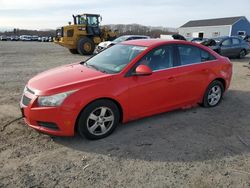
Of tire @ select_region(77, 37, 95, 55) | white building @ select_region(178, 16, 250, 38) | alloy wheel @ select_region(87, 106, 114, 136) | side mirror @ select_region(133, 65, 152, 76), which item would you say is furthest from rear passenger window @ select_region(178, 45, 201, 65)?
white building @ select_region(178, 16, 250, 38)

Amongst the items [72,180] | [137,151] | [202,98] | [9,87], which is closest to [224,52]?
[202,98]

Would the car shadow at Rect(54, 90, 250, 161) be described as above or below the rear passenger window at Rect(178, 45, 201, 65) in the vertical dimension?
below

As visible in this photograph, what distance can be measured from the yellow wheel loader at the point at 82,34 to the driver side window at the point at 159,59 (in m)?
14.4

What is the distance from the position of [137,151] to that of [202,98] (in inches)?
98.9

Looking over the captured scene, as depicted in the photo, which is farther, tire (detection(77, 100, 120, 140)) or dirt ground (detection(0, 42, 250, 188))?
tire (detection(77, 100, 120, 140))

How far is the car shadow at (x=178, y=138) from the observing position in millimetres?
3979

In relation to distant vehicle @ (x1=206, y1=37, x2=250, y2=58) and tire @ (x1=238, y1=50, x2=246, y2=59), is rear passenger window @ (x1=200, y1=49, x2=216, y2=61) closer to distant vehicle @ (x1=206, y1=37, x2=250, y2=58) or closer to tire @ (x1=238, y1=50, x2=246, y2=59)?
distant vehicle @ (x1=206, y1=37, x2=250, y2=58)

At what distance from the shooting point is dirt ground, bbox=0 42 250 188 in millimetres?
3322

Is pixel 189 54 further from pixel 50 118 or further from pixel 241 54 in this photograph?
pixel 241 54

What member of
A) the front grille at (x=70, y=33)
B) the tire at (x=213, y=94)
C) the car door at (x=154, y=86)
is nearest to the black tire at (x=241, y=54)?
the front grille at (x=70, y=33)

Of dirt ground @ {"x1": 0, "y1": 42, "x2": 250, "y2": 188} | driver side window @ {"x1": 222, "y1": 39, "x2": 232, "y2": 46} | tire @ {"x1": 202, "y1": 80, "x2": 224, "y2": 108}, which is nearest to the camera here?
dirt ground @ {"x1": 0, "y1": 42, "x2": 250, "y2": 188}

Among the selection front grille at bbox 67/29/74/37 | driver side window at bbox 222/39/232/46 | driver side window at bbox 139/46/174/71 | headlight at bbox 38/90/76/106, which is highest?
front grille at bbox 67/29/74/37

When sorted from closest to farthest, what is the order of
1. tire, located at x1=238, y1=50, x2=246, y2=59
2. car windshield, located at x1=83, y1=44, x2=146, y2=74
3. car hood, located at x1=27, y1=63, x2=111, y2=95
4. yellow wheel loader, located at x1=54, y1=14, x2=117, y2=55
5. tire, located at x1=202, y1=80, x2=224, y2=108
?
car hood, located at x1=27, y1=63, x2=111, y2=95 < car windshield, located at x1=83, y1=44, x2=146, y2=74 < tire, located at x1=202, y1=80, x2=224, y2=108 < tire, located at x1=238, y1=50, x2=246, y2=59 < yellow wheel loader, located at x1=54, y1=14, x2=117, y2=55

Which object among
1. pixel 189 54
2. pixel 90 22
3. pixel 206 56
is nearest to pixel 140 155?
pixel 189 54
